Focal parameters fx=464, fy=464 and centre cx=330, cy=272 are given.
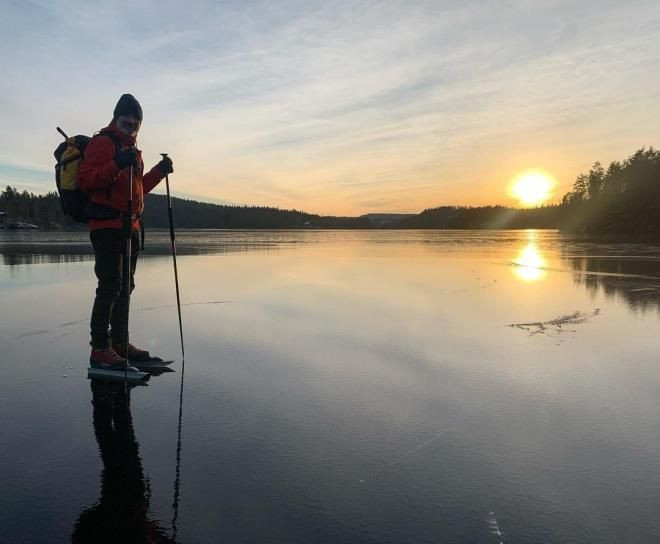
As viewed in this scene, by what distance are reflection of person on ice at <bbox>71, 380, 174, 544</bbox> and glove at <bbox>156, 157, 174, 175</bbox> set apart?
8.48 feet

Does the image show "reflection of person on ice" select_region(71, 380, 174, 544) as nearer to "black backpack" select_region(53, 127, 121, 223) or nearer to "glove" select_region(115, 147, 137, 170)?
"black backpack" select_region(53, 127, 121, 223)

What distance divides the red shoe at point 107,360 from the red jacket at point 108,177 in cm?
121

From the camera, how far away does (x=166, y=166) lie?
505 cm

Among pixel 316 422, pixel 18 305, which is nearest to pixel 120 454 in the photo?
pixel 316 422

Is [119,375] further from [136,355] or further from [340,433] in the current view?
[340,433]

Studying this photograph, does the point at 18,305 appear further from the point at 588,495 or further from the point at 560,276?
the point at 560,276

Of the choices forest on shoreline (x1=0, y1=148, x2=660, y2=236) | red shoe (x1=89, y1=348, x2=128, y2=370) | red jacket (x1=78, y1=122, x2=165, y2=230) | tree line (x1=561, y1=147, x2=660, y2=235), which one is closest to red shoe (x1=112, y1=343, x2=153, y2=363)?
red shoe (x1=89, y1=348, x2=128, y2=370)

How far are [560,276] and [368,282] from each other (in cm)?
569

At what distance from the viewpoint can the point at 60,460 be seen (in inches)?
110

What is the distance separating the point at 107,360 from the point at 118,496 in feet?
7.47

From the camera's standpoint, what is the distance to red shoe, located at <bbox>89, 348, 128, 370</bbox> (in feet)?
14.5

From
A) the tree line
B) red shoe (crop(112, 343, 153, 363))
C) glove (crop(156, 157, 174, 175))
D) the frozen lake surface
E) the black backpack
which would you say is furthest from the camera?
the tree line

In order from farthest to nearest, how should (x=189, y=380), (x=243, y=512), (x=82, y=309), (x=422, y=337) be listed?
(x=82, y=309)
(x=422, y=337)
(x=189, y=380)
(x=243, y=512)

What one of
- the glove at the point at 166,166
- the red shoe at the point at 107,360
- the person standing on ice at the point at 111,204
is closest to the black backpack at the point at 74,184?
the person standing on ice at the point at 111,204
